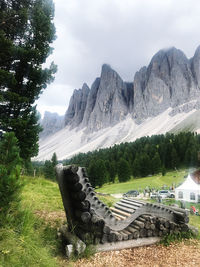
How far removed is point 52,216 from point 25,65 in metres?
9.68

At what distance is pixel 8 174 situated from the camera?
3154 millimetres

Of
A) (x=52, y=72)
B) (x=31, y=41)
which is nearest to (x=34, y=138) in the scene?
(x=52, y=72)

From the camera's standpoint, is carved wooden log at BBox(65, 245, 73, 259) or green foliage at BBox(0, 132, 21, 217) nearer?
green foliage at BBox(0, 132, 21, 217)

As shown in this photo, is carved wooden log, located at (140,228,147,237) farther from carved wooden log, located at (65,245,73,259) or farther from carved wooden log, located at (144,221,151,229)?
carved wooden log, located at (65,245,73,259)

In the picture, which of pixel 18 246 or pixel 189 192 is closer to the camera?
pixel 18 246

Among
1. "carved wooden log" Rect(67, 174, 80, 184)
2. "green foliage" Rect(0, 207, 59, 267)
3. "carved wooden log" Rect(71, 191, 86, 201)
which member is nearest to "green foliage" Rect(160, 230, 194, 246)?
"carved wooden log" Rect(71, 191, 86, 201)

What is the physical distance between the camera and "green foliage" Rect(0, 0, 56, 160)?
11266mm

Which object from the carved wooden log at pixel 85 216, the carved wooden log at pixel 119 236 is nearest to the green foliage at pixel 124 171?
the carved wooden log at pixel 119 236

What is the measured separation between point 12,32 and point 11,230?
1261cm

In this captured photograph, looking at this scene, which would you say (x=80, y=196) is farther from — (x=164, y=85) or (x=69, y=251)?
(x=164, y=85)

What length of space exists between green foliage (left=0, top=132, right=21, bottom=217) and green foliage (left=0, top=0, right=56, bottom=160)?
8.34 meters

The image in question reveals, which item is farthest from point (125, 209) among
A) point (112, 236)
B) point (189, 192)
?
point (189, 192)

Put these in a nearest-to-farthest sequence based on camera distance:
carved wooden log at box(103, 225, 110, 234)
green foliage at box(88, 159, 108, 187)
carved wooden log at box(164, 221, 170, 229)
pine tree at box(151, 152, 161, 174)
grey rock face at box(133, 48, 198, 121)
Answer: carved wooden log at box(103, 225, 110, 234), carved wooden log at box(164, 221, 170, 229), green foliage at box(88, 159, 108, 187), pine tree at box(151, 152, 161, 174), grey rock face at box(133, 48, 198, 121)

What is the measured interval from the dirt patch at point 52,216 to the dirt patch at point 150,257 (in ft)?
6.65
